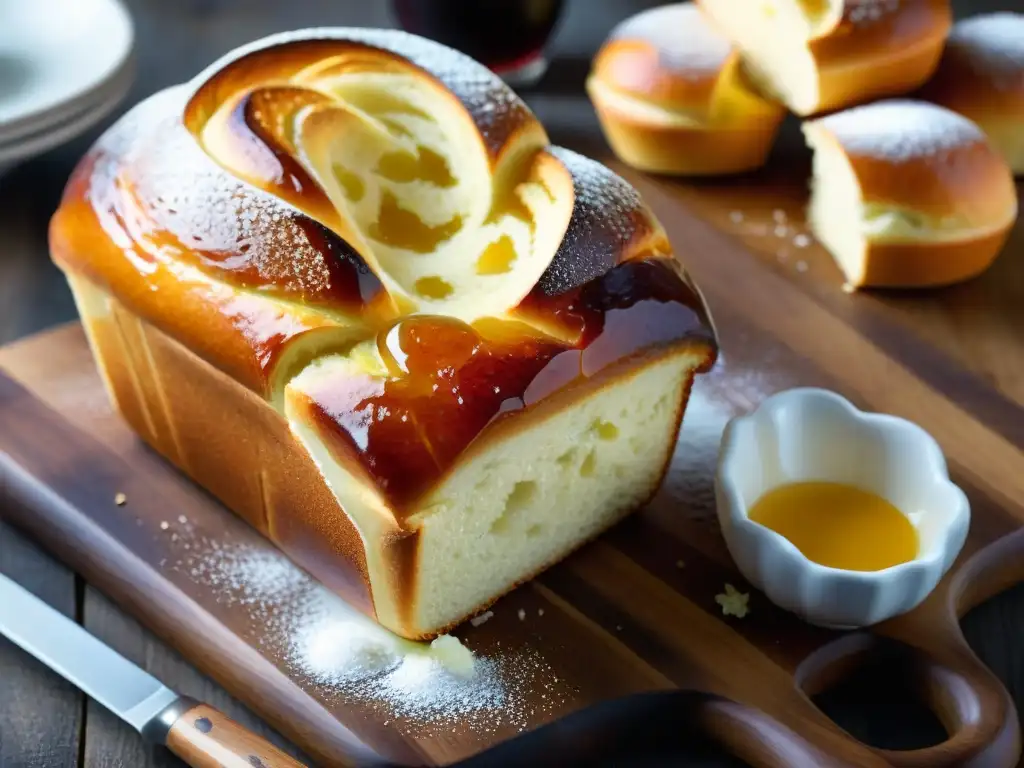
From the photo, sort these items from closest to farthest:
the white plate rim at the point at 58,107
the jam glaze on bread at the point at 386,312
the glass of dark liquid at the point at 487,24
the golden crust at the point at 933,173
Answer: the jam glaze on bread at the point at 386,312 < the golden crust at the point at 933,173 < the white plate rim at the point at 58,107 < the glass of dark liquid at the point at 487,24

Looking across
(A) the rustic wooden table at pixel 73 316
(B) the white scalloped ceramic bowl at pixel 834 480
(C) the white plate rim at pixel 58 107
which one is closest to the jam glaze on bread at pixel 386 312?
(B) the white scalloped ceramic bowl at pixel 834 480

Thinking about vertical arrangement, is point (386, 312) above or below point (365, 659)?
above

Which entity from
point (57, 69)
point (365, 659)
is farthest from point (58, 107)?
point (365, 659)

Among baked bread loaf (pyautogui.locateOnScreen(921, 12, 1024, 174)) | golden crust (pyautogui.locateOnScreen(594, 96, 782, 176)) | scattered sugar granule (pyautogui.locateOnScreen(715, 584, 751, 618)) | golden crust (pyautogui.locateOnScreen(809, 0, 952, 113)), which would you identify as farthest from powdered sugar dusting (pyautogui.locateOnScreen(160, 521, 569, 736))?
baked bread loaf (pyautogui.locateOnScreen(921, 12, 1024, 174))

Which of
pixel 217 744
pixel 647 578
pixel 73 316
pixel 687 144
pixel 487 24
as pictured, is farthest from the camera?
pixel 487 24

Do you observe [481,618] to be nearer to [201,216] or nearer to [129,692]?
[129,692]

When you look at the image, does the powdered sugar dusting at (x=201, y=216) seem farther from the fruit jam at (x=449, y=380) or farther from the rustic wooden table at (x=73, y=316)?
the rustic wooden table at (x=73, y=316)
